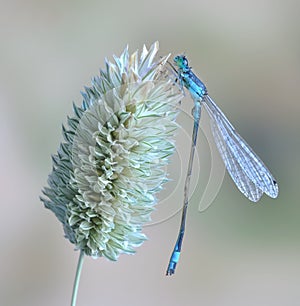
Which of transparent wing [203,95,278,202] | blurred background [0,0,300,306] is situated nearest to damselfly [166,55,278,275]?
transparent wing [203,95,278,202]

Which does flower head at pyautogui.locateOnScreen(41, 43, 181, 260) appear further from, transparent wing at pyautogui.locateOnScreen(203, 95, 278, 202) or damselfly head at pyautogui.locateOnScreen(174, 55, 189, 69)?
transparent wing at pyautogui.locateOnScreen(203, 95, 278, 202)

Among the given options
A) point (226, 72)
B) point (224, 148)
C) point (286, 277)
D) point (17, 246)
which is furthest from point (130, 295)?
point (224, 148)

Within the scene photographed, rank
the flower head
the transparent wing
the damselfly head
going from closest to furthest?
the flower head, the damselfly head, the transparent wing

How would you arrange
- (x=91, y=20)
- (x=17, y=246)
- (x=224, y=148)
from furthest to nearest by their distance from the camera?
(x=91, y=20), (x=17, y=246), (x=224, y=148)

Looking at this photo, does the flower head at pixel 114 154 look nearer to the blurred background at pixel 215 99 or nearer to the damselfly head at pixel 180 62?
the damselfly head at pixel 180 62

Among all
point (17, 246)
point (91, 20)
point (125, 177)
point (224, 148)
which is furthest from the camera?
point (91, 20)

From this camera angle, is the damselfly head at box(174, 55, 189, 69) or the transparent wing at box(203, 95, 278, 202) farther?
the transparent wing at box(203, 95, 278, 202)

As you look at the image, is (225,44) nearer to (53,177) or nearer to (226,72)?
(226,72)
